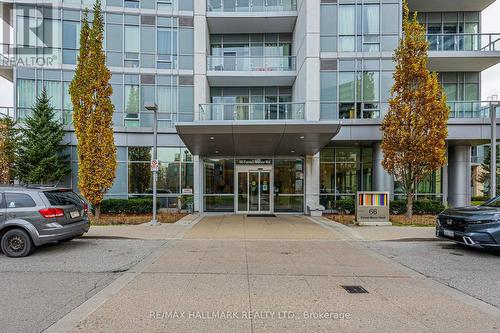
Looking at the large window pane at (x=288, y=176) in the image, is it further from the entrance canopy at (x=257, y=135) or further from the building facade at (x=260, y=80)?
the entrance canopy at (x=257, y=135)

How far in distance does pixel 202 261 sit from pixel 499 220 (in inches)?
292

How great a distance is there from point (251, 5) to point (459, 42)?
12645mm

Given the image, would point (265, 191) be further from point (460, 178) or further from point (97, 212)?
point (460, 178)

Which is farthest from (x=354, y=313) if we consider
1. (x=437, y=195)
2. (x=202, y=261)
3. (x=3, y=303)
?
(x=437, y=195)

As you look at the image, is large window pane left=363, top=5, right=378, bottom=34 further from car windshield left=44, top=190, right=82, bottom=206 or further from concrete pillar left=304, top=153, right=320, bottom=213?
car windshield left=44, top=190, right=82, bottom=206

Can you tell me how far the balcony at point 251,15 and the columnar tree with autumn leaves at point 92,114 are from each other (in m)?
7.33

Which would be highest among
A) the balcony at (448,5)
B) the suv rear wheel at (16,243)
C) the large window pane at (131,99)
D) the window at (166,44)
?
the balcony at (448,5)

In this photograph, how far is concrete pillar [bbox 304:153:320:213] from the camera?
17.3m

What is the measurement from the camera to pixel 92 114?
13.4 m

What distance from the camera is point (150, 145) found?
18156 millimetres

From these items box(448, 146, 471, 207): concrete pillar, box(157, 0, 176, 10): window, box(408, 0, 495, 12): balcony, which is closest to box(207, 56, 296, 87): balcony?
box(157, 0, 176, 10): window

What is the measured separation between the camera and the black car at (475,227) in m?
7.65

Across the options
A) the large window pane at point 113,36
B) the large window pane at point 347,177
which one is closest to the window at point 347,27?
the large window pane at point 347,177

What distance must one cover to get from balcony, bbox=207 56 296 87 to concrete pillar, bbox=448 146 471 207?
35.7ft
